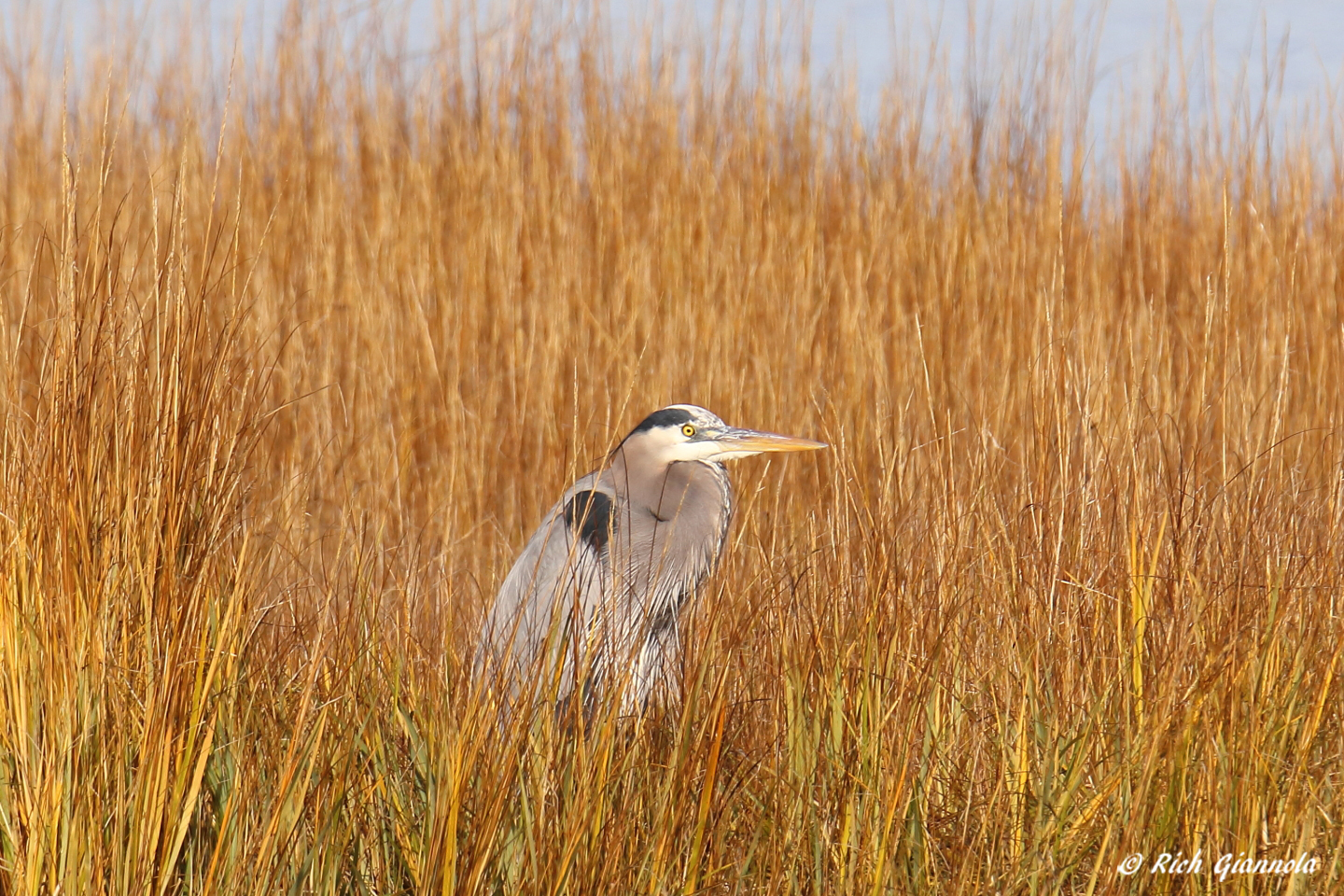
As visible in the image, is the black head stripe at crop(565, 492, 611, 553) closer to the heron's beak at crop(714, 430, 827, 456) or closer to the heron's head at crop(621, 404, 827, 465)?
the heron's head at crop(621, 404, 827, 465)

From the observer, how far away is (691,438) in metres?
2.58

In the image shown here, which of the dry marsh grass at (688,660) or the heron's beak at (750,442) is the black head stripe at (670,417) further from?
the dry marsh grass at (688,660)

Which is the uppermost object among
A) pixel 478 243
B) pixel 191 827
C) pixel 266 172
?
pixel 266 172

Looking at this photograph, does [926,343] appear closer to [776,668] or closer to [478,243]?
[478,243]

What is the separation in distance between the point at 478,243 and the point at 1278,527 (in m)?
2.72

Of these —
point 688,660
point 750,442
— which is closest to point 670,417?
point 750,442

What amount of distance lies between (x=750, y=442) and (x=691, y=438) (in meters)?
0.13

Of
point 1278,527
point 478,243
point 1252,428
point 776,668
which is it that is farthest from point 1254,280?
point 776,668

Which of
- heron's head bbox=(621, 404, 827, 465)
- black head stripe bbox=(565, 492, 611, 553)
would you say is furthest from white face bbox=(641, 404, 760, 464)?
black head stripe bbox=(565, 492, 611, 553)

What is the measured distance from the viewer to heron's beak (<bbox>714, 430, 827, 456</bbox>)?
2.51m

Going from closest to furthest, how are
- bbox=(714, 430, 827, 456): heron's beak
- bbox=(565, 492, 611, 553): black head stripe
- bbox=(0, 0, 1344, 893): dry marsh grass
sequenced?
1. bbox=(0, 0, 1344, 893): dry marsh grass
2. bbox=(565, 492, 611, 553): black head stripe
3. bbox=(714, 430, 827, 456): heron's beak

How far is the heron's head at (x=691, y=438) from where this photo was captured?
2.56 m

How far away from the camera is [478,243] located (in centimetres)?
412

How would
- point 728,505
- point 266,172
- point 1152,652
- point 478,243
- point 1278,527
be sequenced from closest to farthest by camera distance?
point 1152,652 < point 1278,527 < point 728,505 < point 478,243 < point 266,172
